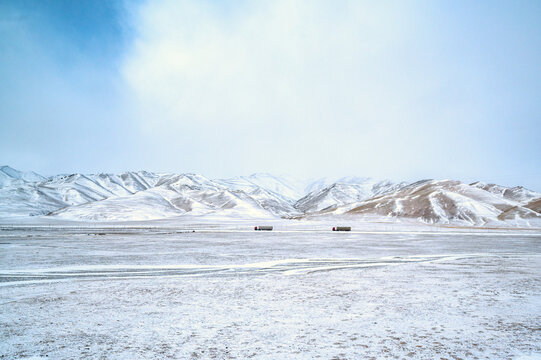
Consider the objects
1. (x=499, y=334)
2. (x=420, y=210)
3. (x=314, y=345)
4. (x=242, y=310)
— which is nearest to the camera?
(x=314, y=345)

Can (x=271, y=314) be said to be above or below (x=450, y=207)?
below

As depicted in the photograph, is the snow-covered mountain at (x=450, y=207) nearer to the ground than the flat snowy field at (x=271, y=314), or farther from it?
farther from it

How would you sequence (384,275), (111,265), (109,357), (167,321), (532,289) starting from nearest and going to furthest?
1. (109,357)
2. (167,321)
3. (532,289)
4. (384,275)
5. (111,265)

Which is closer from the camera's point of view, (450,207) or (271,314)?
(271,314)

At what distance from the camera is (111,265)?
21031 millimetres

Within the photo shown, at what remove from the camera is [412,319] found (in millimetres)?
9594

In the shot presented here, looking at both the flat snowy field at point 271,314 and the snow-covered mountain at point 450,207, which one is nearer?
the flat snowy field at point 271,314

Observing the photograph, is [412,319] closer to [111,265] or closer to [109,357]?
[109,357]

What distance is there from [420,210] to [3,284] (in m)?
157

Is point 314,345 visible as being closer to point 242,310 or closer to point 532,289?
point 242,310

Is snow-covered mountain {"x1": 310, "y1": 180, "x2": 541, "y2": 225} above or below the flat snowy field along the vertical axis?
above

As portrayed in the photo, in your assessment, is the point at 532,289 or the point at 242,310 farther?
the point at 532,289

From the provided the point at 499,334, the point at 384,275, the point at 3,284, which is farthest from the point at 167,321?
the point at 384,275

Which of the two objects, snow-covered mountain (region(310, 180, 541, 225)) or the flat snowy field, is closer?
the flat snowy field
